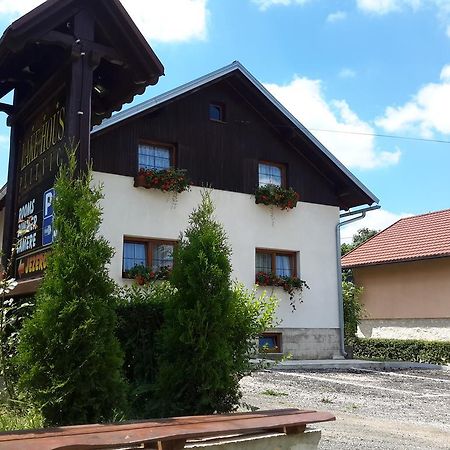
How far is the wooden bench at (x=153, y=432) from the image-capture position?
3.22m

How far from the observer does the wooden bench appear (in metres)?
3.22

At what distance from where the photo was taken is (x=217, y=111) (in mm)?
16406

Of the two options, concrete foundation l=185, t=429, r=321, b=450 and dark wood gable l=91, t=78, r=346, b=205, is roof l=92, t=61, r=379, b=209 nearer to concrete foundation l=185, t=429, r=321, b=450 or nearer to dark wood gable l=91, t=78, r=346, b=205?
dark wood gable l=91, t=78, r=346, b=205

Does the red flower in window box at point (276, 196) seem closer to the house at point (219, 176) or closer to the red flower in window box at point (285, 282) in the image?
the house at point (219, 176)

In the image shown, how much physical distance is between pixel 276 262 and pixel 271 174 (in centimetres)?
256

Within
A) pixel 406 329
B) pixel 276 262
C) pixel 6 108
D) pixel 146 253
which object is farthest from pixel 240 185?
pixel 406 329

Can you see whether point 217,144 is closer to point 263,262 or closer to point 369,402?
point 263,262

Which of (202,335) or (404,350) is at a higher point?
(202,335)

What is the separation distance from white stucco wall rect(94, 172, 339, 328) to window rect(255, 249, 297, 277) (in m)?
0.25

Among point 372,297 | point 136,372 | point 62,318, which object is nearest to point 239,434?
point 62,318

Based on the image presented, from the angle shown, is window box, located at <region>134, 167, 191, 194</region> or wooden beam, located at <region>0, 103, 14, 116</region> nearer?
wooden beam, located at <region>0, 103, 14, 116</region>

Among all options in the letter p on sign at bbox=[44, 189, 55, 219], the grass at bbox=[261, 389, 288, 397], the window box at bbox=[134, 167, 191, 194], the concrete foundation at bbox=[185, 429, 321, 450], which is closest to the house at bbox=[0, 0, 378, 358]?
the window box at bbox=[134, 167, 191, 194]

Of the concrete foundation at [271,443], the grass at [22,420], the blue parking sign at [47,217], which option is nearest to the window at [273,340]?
the blue parking sign at [47,217]

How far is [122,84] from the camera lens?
715cm
